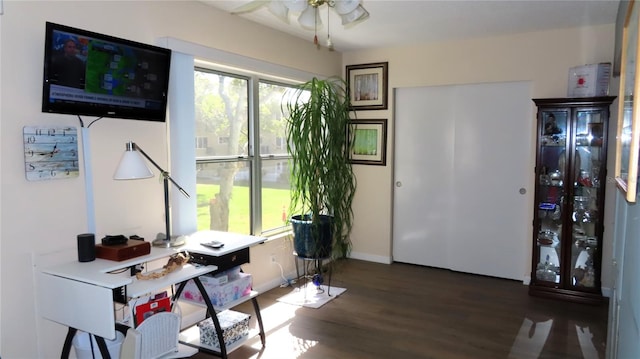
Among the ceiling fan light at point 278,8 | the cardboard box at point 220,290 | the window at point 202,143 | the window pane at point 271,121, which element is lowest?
the cardboard box at point 220,290

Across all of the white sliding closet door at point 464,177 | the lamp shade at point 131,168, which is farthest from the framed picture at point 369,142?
the lamp shade at point 131,168

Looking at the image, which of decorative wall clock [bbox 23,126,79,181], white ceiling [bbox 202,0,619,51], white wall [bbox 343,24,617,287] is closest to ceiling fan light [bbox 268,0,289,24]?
white ceiling [bbox 202,0,619,51]

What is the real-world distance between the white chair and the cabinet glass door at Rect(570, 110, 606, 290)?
3.45m

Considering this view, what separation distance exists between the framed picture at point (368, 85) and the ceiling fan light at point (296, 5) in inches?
114

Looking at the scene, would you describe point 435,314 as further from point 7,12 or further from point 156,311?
point 7,12

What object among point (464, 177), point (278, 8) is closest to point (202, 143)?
point (278, 8)

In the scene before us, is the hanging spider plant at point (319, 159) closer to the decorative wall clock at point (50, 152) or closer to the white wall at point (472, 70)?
the white wall at point (472, 70)

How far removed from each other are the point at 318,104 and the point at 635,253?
109 inches

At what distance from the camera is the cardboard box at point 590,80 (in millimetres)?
3805

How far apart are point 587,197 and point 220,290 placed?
130 inches

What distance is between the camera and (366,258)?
5.34 metres

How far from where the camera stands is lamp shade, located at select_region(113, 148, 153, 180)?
247 cm

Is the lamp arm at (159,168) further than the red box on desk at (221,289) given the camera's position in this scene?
No

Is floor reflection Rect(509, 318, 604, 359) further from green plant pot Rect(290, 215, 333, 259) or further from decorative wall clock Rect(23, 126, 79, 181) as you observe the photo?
decorative wall clock Rect(23, 126, 79, 181)
